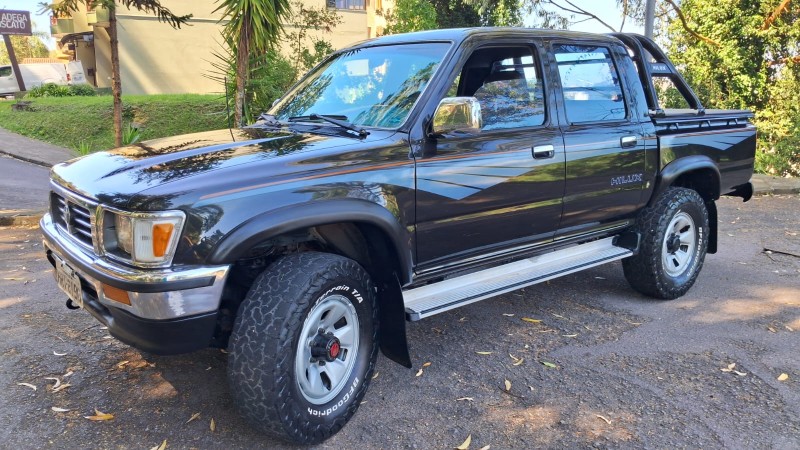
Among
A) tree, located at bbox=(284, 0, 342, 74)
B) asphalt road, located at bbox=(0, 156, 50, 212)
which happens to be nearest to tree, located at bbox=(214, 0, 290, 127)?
asphalt road, located at bbox=(0, 156, 50, 212)

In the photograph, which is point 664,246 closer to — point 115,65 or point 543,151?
point 543,151

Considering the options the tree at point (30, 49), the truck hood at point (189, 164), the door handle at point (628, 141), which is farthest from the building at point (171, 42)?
the tree at point (30, 49)

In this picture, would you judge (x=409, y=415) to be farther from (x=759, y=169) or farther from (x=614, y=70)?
(x=759, y=169)

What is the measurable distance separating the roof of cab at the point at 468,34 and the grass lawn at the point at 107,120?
9162mm

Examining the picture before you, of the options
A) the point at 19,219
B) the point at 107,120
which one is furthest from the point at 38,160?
the point at 19,219

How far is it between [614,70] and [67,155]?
11.8 meters

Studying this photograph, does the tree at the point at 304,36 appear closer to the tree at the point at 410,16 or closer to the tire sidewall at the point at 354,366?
the tree at the point at 410,16

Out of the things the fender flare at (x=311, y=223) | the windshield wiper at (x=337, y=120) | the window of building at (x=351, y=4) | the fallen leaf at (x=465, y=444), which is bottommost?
the fallen leaf at (x=465, y=444)

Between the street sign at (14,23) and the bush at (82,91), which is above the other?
the street sign at (14,23)

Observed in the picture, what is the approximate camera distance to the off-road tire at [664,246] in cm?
483

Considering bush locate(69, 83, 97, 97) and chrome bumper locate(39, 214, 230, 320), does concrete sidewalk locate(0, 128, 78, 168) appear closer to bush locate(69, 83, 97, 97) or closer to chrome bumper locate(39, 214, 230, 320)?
bush locate(69, 83, 97, 97)

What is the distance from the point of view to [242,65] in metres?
8.20

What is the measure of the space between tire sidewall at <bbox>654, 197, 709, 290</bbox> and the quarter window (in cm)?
91

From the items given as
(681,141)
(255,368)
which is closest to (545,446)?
(255,368)
